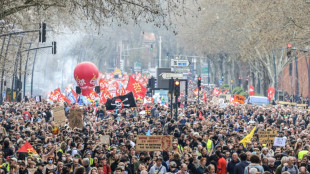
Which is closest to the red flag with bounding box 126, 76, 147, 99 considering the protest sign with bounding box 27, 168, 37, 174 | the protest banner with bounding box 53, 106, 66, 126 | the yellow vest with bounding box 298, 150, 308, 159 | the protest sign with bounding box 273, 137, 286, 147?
the protest banner with bounding box 53, 106, 66, 126

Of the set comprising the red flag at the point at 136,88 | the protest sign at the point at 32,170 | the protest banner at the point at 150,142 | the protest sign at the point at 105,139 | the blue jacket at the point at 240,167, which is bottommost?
the protest sign at the point at 32,170

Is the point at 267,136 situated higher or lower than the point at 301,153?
higher

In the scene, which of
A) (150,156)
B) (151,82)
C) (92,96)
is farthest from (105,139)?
(151,82)

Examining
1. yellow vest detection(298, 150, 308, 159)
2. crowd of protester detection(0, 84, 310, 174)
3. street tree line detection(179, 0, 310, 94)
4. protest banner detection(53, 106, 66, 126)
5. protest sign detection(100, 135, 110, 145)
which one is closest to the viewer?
crowd of protester detection(0, 84, 310, 174)

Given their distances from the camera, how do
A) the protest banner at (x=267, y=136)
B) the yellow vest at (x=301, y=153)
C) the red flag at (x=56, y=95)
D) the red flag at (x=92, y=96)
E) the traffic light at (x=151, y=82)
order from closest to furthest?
the yellow vest at (x=301, y=153) → the protest banner at (x=267, y=136) → the red flag at (x=92, y=96) → the red flag at (x=56, y=95) → the traffic light at (x=151, y=82)

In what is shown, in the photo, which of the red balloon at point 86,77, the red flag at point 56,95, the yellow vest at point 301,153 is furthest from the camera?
the red balloon at point 86,77

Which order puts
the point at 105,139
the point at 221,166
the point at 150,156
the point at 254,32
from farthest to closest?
the point at 254,32 < the point at 105,139 < the point at 150,156 < the point at 221,166

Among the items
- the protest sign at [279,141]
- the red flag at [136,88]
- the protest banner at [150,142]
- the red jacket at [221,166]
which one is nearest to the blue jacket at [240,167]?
the red jacket at [221,166]

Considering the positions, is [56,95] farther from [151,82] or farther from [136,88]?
[136,88]

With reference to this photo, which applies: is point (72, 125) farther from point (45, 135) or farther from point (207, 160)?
point (207, 160)

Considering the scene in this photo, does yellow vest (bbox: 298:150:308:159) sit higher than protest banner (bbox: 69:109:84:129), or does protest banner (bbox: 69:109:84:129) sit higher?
protest banner (bbox: 69:109:84:129)

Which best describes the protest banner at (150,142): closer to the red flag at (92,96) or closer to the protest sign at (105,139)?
the protest sign at (105,139)

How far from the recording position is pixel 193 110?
34.9m

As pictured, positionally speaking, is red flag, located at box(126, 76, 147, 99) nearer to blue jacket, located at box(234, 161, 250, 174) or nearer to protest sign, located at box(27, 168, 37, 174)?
protest sign, located at box(27, 168, 37, 174)
